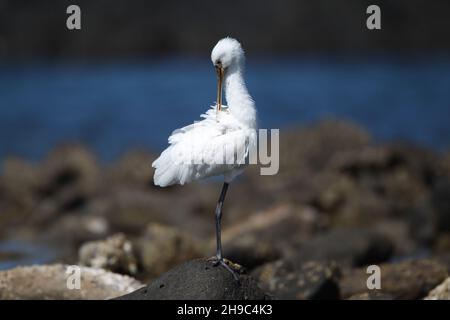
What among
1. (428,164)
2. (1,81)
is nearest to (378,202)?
(428,164)

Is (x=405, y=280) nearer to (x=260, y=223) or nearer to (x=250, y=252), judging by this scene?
(x=250, y=252)

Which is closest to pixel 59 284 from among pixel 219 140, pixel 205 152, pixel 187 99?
pixel 205 152

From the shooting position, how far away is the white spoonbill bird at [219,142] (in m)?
7.84

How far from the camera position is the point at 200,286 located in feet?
24.3

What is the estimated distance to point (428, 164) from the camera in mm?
18125

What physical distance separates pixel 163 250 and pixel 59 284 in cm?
308

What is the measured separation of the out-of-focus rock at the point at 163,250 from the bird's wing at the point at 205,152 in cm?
439

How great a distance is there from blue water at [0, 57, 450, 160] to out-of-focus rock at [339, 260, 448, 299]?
47.5 ft

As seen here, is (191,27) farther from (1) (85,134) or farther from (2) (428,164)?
(2) (428,164)

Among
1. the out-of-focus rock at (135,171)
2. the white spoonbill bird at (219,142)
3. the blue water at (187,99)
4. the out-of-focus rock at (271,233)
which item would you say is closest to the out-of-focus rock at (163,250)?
the out-of-focus rock at (271,233)

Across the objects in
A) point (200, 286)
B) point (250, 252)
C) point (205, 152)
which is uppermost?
point (205, 152)

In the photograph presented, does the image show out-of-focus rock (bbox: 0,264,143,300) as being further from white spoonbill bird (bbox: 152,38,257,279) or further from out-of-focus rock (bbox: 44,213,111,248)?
out-of-focus rock (bbox: 44,213,111,248)
